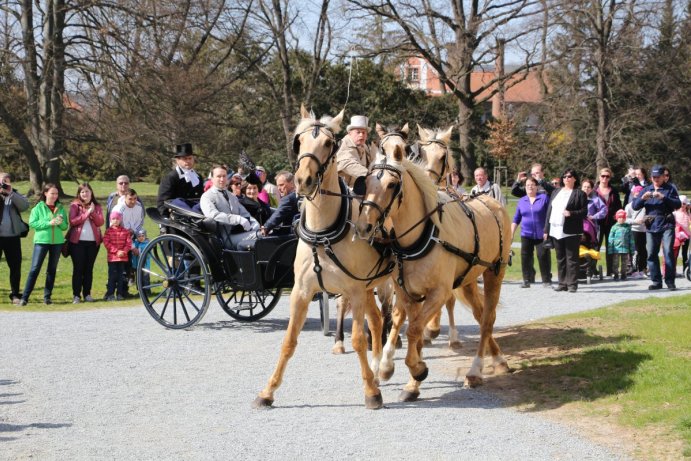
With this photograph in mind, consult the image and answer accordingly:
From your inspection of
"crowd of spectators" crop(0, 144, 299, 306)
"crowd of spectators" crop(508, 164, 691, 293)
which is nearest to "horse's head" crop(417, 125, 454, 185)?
"crowd of spectators" crop(0, 144, 299, 306)

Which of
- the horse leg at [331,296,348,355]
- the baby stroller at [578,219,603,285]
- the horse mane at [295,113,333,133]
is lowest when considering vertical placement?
the horse leg at [331,296,348,355]

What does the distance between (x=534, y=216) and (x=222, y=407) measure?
9.42m

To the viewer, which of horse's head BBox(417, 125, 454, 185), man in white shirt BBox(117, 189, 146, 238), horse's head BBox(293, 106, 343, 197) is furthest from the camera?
man in white shirt BBox(117, 189, 146, 238)

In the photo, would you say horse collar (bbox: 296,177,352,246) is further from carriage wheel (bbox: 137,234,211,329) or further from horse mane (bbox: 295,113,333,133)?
carriage wheel (bbox: 137,234,211,329)

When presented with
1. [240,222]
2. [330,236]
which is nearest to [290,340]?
[330,236]

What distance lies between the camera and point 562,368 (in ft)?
25.5

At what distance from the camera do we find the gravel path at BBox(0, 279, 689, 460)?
219 inches

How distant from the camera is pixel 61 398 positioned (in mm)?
6934

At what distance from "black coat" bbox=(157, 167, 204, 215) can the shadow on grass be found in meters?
4.27

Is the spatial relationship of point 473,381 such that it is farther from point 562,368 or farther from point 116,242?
point 116,242

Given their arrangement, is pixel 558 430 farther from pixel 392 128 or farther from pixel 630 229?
pixel 630 229

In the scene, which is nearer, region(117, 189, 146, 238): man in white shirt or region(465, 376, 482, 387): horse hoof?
region(465, 376, 482, 387): horse hoof

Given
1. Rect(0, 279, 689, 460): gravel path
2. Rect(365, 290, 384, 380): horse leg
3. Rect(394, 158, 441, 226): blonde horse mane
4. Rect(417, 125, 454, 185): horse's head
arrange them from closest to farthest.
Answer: Rect(0, 279, 689, 460): gravel path < Rect(394, 158, 441, 226): blonde horse mane < Rect(365, 290, 384, 380): horse leg < Rect(417, 125, 454, 185): horse's head

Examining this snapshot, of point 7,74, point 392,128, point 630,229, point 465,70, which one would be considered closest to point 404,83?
point 465,70
